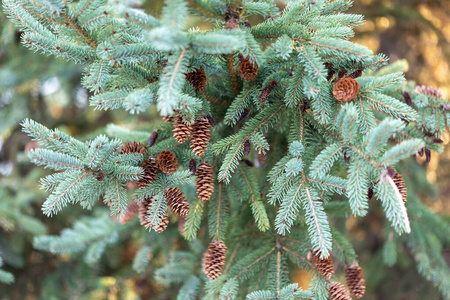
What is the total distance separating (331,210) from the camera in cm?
195

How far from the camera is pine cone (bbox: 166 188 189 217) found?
4.65ft

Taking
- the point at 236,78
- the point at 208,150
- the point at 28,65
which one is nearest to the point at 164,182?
the point at 208,150

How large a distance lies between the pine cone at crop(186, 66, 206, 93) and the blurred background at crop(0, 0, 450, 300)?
1.67 metres

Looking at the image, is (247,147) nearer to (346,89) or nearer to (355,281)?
(346,89)

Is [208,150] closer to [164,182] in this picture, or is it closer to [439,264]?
[164,182]

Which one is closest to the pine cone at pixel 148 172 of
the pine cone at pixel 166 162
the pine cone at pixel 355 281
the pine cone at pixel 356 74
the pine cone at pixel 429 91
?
the pine cone at pixel 166 162

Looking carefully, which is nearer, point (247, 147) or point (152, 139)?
point (247, 147)

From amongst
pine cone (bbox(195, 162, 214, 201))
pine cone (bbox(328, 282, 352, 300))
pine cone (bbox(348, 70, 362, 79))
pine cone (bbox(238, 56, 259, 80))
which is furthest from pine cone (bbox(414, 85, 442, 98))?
pine cone (bbox(195, 162, 214, 201))

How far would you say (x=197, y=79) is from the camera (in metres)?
1.45

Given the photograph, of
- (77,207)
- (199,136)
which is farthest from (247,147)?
(77,207)

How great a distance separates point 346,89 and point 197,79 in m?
0.61

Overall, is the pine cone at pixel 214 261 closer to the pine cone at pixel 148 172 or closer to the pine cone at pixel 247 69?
the pine cone at pixel 148 172

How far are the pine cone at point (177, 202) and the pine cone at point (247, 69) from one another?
0.57 m

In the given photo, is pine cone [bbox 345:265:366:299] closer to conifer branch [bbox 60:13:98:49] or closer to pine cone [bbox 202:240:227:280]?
pine cone [bbox 202:240:227:280]
